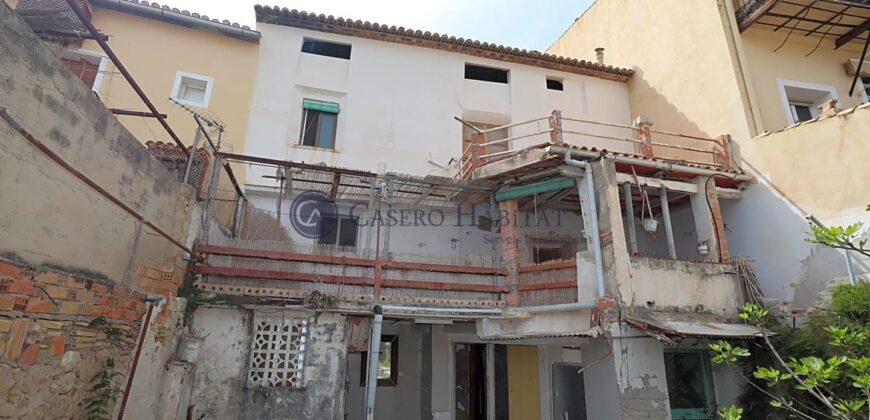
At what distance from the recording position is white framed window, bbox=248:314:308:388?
22.0 feet

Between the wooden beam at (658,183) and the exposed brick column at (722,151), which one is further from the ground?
the exposed brick column at (722,151)

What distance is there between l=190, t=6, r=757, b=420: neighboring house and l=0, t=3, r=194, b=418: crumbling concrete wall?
2.17 m

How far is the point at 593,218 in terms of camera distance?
801 centimetres

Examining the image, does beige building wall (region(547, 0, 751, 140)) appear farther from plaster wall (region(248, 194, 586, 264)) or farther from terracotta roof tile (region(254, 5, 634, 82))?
plaster wall (region(248, 194, 586, 264))

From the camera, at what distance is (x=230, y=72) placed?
1054 centimetres

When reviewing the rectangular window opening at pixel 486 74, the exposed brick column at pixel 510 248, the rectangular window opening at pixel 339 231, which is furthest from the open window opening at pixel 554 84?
the rectangular window opening at pixel 339 231

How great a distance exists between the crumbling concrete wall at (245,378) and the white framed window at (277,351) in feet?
0.24

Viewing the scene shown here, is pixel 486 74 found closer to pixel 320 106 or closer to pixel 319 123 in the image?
pixel 320 106

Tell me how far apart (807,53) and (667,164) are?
19.0 ft

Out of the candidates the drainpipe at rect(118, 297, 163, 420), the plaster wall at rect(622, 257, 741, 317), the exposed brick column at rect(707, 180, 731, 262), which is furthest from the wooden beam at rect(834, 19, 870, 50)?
the drainpipe at rect(118, 297, 163, 420)

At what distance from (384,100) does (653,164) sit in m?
6.38

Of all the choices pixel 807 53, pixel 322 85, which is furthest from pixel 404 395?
pixel 807 53

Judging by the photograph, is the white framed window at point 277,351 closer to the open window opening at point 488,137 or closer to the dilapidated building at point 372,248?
the dilapidated building at point 372,248

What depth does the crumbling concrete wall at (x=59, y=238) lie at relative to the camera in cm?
324
